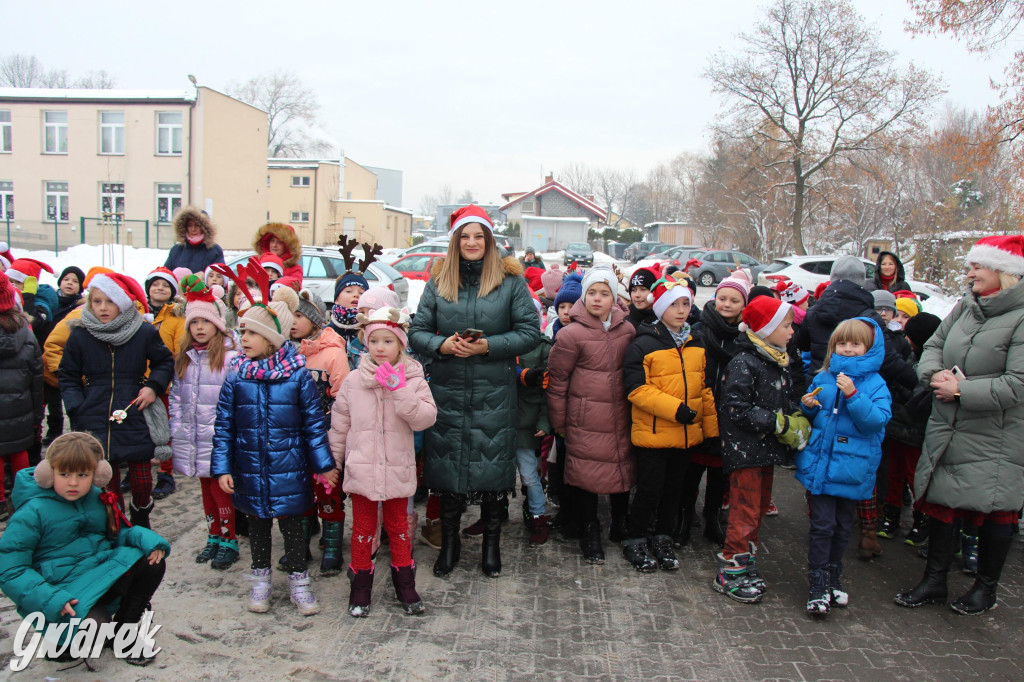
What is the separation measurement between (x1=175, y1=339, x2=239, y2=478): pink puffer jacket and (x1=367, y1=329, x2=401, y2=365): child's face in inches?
48.0

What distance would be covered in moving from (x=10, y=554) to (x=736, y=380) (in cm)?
375

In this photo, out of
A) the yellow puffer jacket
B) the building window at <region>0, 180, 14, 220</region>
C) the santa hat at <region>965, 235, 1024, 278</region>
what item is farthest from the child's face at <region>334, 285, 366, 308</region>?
the building window at <region>0, 180, 14, 220</region>

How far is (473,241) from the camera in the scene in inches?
161

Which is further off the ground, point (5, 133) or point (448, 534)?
point (5, 133)

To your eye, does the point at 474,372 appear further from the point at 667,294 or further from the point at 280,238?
the point at 280,238

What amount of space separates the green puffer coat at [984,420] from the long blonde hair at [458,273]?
9.06 ft

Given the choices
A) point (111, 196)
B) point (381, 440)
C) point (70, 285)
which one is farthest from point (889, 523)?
point (111, 196)

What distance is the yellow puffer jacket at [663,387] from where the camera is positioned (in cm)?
425

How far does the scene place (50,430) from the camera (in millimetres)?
6398

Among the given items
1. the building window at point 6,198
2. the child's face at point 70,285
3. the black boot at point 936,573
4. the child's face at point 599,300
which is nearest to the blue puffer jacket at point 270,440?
the child's face at point 599,300

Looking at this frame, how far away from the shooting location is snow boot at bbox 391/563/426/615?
372 cm

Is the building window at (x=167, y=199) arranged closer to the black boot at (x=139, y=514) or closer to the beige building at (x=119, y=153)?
the beige building at (x=119, y=153)

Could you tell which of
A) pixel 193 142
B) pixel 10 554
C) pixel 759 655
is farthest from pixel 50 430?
pixel 193 142

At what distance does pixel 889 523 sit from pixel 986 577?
3.78 feet
